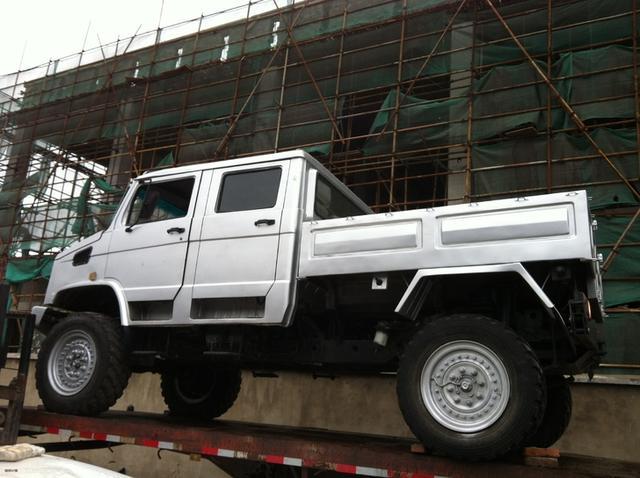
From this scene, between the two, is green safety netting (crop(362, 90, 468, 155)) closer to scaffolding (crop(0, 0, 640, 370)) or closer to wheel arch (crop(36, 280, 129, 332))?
scaffolding (crop(0, 0, 640, 370))

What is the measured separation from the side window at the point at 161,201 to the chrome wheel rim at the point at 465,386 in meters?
2.93

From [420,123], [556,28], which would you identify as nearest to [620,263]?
[420,123]

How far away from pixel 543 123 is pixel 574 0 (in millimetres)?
2580

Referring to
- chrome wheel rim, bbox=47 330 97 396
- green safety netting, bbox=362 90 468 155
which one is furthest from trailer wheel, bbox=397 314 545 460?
green safety netting, bbox=362 90 468 155

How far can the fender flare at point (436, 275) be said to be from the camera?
11.9 ft

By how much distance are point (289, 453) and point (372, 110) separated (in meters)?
10.5

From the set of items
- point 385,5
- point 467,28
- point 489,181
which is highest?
point 385,5

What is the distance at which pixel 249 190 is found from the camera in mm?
5230

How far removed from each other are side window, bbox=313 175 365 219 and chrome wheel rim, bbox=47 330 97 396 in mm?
2536

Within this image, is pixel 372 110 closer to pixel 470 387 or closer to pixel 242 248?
pixel 242 248

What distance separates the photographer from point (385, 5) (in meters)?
12.1

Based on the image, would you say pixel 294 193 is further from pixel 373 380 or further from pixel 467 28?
pixel 467 28

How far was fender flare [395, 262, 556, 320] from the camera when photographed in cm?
363

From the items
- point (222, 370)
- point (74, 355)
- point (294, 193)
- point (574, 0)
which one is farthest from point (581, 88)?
point (74, 355)
